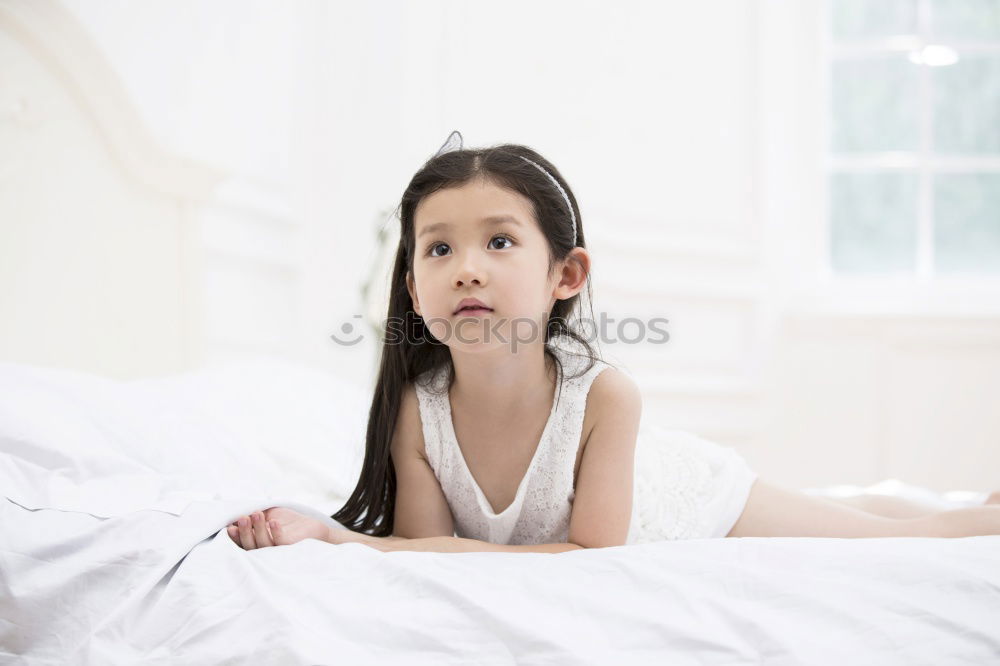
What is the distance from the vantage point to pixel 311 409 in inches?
74.2

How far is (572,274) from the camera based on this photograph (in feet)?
4.40

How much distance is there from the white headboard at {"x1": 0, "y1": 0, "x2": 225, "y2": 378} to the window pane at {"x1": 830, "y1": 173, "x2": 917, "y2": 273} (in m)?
2.55

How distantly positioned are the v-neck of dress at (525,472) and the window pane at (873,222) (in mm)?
2654

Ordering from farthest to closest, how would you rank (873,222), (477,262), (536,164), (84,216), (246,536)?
1. (873,222)
2. (84,216)
3. (536,164)
4. (477,262)
5. (246,536)

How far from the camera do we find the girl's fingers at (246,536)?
106 centimetres

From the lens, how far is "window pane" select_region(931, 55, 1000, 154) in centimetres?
354

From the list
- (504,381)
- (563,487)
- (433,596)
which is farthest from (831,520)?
(433,596)

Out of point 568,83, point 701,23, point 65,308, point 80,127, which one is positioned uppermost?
point 701,23

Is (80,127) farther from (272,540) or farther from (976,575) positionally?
(976,575)

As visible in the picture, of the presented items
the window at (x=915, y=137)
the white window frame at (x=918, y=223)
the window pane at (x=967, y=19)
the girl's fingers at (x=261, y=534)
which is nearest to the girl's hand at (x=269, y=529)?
the girl's fingers at (x=261, y=534)

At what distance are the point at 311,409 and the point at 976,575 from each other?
1.34 meters

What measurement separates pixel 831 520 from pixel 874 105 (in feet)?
8.85

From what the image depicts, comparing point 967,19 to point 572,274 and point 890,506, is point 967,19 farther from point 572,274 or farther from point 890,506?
point 572,274

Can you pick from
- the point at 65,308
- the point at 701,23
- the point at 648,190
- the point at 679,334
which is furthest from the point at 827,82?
the point at 65,308
